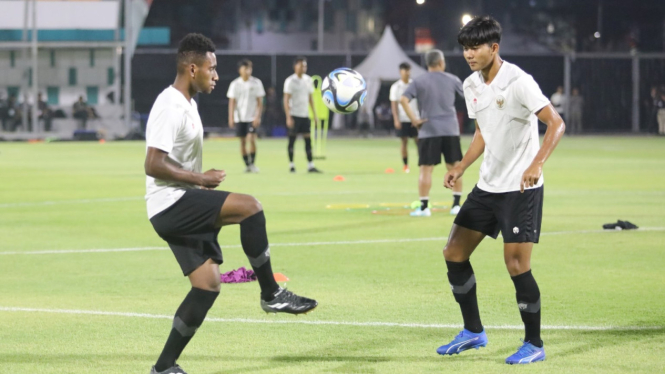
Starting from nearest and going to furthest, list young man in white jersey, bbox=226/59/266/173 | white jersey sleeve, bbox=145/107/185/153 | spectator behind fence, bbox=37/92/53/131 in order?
1. white jersey sleeve, bbox=145/107/185/153
2. young man in white jersey, bbox=226/59/266/173
3. spectator behind fence, bbox=37/92/53/131

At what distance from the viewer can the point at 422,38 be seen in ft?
171

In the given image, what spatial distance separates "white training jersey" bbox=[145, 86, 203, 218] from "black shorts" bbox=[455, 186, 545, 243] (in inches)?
70.1

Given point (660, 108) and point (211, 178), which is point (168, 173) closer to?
point (211, 178)

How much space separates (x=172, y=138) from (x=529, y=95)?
2127mm

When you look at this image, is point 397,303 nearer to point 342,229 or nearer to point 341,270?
point 341,270

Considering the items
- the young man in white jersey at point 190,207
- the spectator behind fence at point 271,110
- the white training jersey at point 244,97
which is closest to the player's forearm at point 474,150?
the young man in white jersey at point 190,207

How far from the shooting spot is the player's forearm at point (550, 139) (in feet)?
19.9

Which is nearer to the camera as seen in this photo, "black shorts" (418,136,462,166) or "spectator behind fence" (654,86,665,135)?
"black shorts" (418,136,462,166)

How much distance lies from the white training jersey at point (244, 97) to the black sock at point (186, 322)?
1840 centimetres

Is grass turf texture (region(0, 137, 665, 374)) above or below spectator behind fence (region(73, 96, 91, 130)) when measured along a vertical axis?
below

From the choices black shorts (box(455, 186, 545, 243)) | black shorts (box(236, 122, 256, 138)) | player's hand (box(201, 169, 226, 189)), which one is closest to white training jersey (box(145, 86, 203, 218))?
player's hand (box(201, 169, 226, 189))

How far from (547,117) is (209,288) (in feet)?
7.31

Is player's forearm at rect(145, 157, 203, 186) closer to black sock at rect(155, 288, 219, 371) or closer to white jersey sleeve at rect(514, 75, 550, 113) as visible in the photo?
black sock at rect(155, 288, 219, 371)

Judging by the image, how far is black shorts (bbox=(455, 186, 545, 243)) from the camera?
6234mm
